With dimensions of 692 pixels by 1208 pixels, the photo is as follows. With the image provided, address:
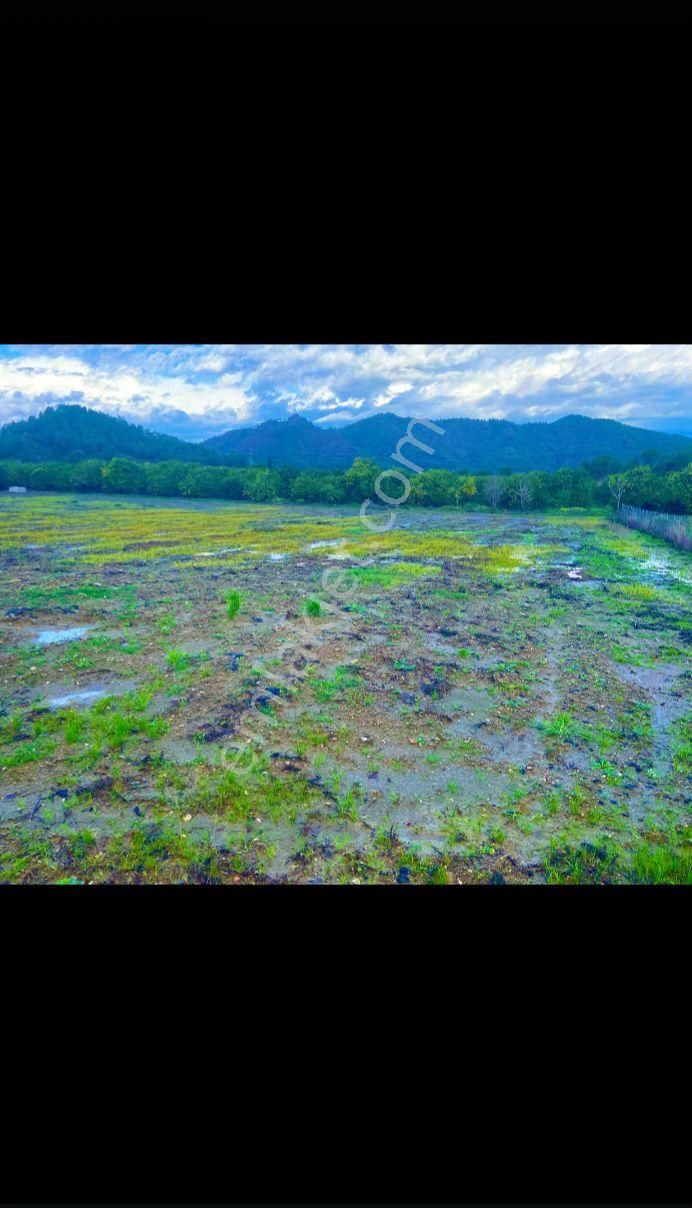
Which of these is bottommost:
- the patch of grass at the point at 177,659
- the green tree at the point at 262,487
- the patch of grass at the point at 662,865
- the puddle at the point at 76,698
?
the patch of grass at the point at 662,865

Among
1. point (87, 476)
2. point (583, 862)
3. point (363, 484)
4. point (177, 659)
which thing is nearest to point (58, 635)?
point (177, 659)

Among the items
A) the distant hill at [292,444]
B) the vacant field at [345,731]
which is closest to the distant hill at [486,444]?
the distant hill at [292,444]

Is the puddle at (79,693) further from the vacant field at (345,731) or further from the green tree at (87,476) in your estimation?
the green tree at (87,476)

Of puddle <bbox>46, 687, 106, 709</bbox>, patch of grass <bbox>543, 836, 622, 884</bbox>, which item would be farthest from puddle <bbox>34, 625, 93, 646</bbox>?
patch of grass <bbox>543, 836, 622, 884</bbox>

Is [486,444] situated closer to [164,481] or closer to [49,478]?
[164,481]

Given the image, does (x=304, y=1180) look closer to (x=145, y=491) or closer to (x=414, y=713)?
(x=414, y=713)

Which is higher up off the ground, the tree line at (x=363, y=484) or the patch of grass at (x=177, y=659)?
the tree line at (x=363, y=484)
